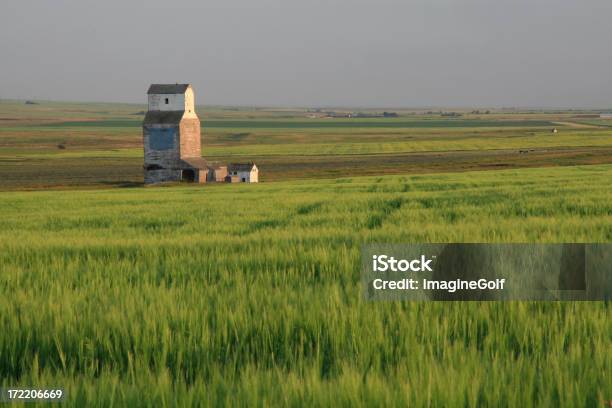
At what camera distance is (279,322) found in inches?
164

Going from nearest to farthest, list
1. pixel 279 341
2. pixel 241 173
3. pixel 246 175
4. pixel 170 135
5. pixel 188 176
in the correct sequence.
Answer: pixel 279 341, pixel 170 135, pixel 188 176, pixel 246 175, pixel 241 173

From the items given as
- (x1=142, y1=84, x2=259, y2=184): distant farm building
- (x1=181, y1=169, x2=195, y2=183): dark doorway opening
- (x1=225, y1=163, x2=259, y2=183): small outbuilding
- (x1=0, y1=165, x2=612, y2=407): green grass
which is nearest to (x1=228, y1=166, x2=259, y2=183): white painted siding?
(x1=225, y1=163, x2=259, y2=183): small outbuilding

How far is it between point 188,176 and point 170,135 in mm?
4042

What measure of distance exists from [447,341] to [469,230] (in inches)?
233

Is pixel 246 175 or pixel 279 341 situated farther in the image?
pixel 246 175

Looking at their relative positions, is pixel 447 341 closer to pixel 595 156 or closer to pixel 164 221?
pixel 164 221

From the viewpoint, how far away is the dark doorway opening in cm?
5488

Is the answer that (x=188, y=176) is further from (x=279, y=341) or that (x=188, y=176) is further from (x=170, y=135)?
(x=279, y=341)

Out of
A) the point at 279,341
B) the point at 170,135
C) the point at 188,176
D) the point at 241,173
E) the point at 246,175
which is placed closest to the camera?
the point at 279,341

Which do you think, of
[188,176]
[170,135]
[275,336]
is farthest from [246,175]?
[275,336]

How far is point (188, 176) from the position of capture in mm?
55219

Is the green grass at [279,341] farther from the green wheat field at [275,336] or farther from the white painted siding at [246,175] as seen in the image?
the white painted siding at [246,175]

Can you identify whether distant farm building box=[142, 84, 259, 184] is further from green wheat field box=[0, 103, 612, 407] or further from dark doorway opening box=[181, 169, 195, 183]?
green wheat field box=[0, 103, 612, 407]

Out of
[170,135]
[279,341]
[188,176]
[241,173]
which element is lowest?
[188,176]
